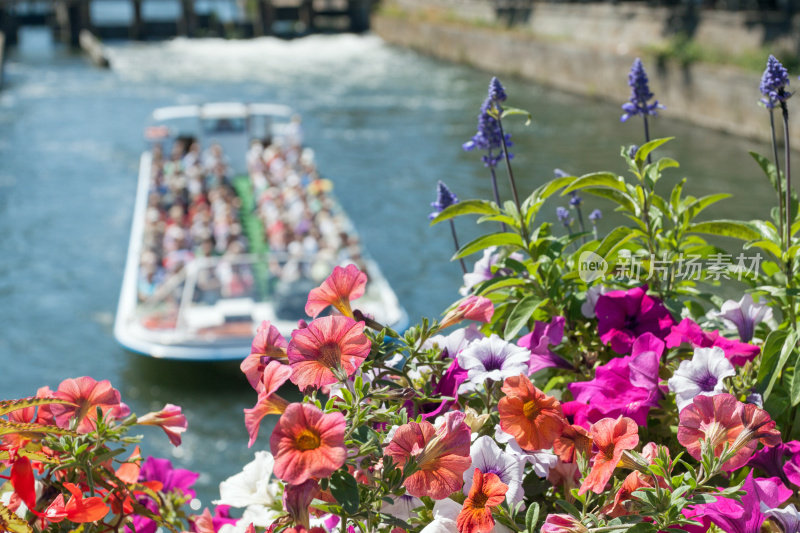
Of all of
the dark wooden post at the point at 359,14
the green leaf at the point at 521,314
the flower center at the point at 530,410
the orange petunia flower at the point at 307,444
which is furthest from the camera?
the dark wooden post at the point at 359,14

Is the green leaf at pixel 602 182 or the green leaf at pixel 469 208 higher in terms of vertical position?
the green leaf at pixel 602 182

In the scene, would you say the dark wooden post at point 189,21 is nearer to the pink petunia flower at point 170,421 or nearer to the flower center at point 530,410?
the pink petunia flower at point 170,421

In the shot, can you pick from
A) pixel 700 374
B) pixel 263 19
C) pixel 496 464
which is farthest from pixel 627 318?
pixel 263 19

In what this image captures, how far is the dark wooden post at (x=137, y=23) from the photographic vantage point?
4546cm

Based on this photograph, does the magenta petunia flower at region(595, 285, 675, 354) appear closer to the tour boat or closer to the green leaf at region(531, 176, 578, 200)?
the green leaf at region(531, 176, 578, 200)

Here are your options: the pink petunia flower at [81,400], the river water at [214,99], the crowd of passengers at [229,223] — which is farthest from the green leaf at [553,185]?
the crowd of passengers at [229,223]

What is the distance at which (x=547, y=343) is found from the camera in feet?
4.97

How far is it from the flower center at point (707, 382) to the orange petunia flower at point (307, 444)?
55cm

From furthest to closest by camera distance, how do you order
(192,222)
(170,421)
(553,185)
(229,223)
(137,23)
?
(137,23), (192,222), (229,223), (553,185), (170,421)

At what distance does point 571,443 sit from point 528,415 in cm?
8

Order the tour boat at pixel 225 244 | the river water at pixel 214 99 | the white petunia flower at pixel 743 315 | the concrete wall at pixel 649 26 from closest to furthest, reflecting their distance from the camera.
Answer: the white petunia flower at pixel 743 315 < the tour boat at pixel 225 244 < the river water at pixel 214 99 < the concrete wall at pixel 649 26

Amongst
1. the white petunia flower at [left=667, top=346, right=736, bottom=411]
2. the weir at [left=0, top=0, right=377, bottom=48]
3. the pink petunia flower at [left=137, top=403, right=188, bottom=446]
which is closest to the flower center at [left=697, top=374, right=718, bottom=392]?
the white petunia flower at [left=667, top=346, right=736, bottom=411]

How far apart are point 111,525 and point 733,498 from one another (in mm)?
804

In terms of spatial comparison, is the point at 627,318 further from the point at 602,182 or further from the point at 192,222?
the point at 192,222
